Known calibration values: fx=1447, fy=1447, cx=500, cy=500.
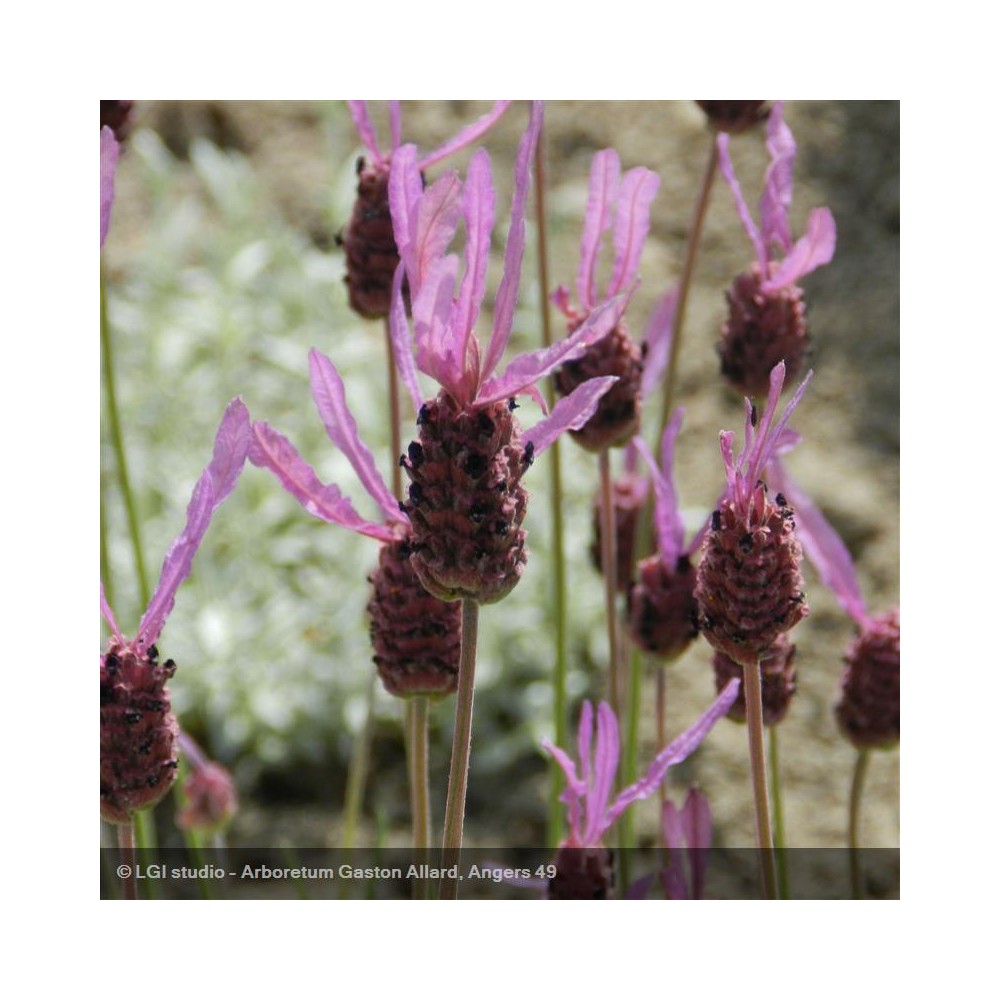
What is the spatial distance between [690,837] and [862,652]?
0.72 feet

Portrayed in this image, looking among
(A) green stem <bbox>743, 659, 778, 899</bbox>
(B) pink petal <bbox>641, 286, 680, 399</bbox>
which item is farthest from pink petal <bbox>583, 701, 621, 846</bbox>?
(B) pink petal <bbox>641, 286, 680, 399</bbox>

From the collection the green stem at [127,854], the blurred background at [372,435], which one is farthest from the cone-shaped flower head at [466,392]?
the blurred background at [372,435]

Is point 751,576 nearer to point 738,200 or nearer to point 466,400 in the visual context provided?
point 466,400

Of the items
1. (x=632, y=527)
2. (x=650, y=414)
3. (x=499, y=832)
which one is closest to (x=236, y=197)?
(x=650, y=414)

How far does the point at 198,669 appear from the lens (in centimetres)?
236

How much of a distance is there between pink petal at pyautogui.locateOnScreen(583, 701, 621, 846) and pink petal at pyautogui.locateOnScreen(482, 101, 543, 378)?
1.13ft

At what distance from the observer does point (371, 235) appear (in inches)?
46.7

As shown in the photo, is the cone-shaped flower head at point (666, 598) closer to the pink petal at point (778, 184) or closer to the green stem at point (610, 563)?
the green stem at point (610, 563)

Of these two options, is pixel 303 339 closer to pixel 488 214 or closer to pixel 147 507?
pixel 147 507

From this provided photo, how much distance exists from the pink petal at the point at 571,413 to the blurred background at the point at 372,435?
112cm

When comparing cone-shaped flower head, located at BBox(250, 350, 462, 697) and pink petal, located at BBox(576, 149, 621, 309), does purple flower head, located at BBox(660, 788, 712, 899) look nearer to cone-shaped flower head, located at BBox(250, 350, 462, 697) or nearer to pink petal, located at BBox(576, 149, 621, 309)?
cone-shaped flower head, located at BBox(250, 350, 462, 697)

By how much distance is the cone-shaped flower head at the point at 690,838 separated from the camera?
1.22 m

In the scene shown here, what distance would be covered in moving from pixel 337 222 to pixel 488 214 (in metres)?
2.25

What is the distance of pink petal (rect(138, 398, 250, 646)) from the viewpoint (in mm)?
857
